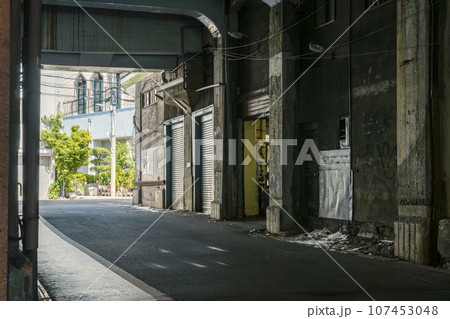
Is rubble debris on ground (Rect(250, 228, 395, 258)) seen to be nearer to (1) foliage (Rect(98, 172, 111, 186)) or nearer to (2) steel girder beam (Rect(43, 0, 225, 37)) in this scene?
(2) steel girder beam (Rect(43, 0, 225, 37))

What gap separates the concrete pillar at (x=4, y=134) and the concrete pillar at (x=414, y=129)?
750 centimetres

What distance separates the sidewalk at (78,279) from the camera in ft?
20.2

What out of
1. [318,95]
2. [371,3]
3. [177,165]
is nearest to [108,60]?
[177,165]

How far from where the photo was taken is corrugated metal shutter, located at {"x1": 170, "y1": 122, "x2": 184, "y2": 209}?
24.2 m

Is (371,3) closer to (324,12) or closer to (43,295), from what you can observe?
(324,12)

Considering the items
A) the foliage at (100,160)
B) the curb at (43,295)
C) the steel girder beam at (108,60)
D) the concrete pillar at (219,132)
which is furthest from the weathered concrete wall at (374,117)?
the foliage at (100,160)

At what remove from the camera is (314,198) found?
14.4 metres

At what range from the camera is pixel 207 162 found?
21.4 metres

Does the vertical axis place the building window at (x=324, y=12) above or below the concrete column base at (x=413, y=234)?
above

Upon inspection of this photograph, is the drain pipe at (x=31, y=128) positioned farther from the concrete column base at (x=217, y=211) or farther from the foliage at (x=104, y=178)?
the foliage at (x=104, y=178)

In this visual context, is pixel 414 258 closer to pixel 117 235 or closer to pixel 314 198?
pixel 314 198

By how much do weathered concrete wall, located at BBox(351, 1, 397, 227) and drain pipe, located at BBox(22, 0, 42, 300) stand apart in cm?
857

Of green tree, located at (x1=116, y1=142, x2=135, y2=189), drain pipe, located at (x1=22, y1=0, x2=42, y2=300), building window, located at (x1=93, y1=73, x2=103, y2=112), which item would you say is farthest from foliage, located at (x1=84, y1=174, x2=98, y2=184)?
drain pipe, located at (x1=22, y1=0, x2=42, y2=300)

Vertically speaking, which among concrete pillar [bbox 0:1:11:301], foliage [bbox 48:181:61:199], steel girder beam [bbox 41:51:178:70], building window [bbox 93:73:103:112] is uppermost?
building window [bbox 93:73:103:112]
